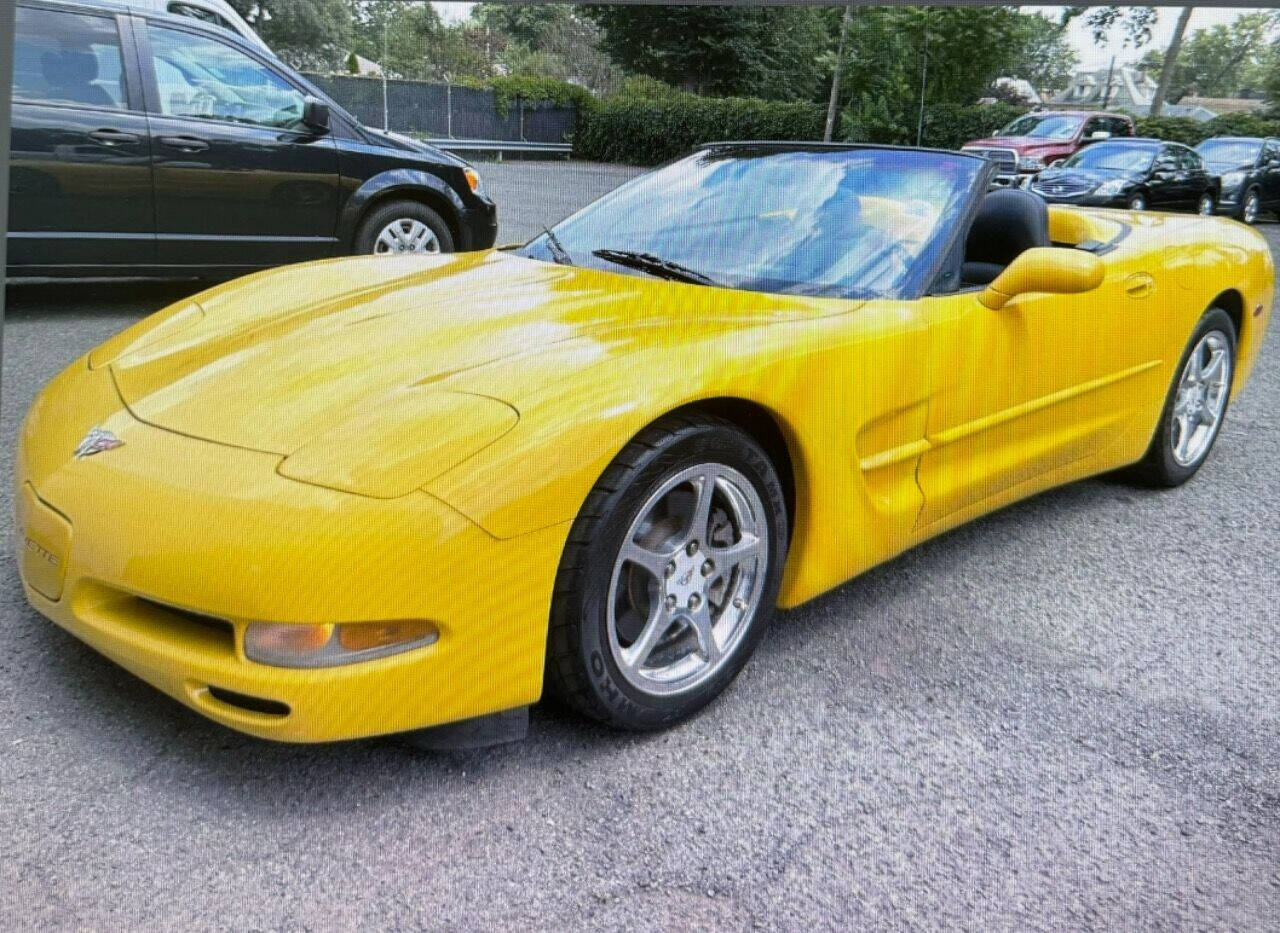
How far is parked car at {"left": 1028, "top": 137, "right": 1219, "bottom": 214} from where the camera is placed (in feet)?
42.3

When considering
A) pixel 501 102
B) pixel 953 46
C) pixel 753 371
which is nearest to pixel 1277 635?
pixel 753 371

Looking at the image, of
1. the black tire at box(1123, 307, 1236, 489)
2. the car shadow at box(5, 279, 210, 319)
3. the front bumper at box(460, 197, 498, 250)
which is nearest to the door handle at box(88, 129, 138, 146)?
the car shadow at box(5, 279, 210, 319)

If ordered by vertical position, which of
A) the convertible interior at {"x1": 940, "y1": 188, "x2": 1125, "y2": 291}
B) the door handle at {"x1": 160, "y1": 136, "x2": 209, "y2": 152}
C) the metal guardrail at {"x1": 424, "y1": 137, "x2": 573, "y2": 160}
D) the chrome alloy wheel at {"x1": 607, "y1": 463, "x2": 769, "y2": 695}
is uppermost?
the convertible interior at {"x1": 940, "y1": 188, "x2": 1125, "y2": 291}

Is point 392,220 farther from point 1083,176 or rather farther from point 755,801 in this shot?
point 1083,176

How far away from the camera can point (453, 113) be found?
22531 millimetres

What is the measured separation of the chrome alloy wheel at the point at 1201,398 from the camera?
12.6 ft

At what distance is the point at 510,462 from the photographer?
184 cm

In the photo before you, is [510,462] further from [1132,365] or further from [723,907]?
[1132,365]

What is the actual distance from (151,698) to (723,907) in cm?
120

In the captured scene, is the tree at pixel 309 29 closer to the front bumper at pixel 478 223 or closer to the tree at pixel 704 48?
the tree at pixel 704 48

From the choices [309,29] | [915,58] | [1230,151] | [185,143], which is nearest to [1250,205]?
Answer: [1230,151]

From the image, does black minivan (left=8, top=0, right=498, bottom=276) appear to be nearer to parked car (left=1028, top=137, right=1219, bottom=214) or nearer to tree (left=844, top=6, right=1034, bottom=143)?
tree (left=844, top=6, right=1034, bottom=143)

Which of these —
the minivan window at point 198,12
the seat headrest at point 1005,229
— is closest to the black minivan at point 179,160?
the minivan window at point 198,12

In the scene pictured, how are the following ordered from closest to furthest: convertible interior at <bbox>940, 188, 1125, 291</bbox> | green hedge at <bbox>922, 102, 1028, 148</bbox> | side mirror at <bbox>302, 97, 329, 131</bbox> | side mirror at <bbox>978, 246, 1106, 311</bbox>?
side mirror at <bbox>978, 246, 1106, 311</bbox> → convertible interior at <bbox>940, 188, 1125, 291</bbox> → side mirror at <bbox>302, 97, 329, 131</bbox> → green hedge at <bbox>922, 102, 1028, 148</bbox>
